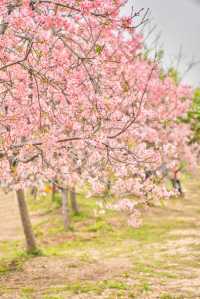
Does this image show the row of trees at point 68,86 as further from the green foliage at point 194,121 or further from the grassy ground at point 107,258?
the green foliage at point 194,121

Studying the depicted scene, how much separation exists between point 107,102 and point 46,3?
2769 millimetres

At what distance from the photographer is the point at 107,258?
832 inches

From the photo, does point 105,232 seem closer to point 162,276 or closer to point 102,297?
point 162,276

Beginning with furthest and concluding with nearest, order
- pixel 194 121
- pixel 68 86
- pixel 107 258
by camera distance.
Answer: pixel 194 121 < pixel 107 258 < pixel 68 86

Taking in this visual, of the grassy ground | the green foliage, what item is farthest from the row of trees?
the green foliage

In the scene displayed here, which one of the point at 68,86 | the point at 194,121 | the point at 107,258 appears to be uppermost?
the point at 194,121

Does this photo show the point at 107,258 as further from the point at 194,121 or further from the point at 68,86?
the point at 194,121

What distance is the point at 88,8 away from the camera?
846 centimetres

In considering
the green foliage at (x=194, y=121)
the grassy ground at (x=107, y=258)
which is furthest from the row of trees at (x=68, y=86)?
the green foliage at (x=194, y=121)

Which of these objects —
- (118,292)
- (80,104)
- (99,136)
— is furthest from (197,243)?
(99,136)

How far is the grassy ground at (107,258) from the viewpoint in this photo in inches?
556

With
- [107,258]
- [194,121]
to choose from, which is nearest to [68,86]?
[107,258]

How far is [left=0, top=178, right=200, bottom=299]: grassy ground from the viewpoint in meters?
14.1

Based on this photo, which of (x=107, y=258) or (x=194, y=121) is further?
(x=194, y=121)
